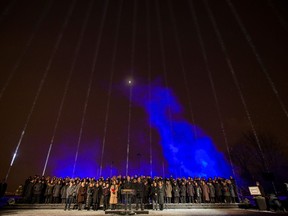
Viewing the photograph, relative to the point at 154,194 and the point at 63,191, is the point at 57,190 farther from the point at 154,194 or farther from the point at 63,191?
the point at 154,194

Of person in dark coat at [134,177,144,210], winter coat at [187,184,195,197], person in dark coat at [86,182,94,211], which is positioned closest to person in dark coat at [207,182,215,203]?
winter coat at [187,184,195,197]

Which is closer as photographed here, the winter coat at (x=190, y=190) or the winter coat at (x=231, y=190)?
the winter coat at (x=231, y=190)

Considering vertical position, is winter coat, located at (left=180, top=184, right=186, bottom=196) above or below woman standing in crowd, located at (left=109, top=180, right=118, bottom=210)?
above

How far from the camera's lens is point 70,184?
1614 cm

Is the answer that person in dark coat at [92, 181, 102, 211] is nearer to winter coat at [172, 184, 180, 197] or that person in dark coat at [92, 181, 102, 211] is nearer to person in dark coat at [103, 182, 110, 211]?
person in dark coat at [103, 182, 110, 211]

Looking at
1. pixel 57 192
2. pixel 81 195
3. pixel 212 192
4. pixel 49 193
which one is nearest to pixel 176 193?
pixel 212 192

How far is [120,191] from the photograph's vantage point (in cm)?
1523

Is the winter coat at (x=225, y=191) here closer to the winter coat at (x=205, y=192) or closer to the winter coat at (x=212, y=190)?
the winter coat at (x=212, y=190)

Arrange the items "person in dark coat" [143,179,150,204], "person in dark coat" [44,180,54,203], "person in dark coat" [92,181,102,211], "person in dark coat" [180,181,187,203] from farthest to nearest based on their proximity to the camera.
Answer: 1. "person in dark coat" [180,181,187,203]
2. "person in dark coat" [44,180,54,203]
3. "person in dark coat" [143,179,150,204]
4. "person in dark coat" [92,181,102,211]

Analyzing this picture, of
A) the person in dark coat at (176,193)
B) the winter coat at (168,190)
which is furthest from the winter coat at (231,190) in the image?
the winter coat at (168,190)

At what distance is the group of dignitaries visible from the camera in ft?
49.3

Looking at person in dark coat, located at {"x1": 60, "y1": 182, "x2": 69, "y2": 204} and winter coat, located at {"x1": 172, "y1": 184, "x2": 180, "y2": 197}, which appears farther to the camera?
winter coat, located at {"x1": 172, "y1": 184, "x2": 180, "y2": 197}

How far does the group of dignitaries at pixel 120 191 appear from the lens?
49.3 ft

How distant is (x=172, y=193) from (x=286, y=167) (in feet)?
93.7
